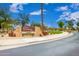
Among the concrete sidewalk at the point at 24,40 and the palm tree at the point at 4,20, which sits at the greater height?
the palm tree at the point at 4,20

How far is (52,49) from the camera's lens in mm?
3174

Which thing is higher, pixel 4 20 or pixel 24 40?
pixel 4 20

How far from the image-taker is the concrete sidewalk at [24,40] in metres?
3.18

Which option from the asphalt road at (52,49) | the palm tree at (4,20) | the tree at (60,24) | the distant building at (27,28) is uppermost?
the palm tree at (4,20)

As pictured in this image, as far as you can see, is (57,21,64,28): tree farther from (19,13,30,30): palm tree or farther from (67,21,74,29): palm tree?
(19,13,30,30): palm tree

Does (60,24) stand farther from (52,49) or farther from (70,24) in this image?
(52,49)

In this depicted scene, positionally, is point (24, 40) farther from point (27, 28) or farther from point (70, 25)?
point (70, 25)

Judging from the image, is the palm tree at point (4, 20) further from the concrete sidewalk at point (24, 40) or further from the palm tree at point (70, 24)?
the palm tree at point (70, 24)

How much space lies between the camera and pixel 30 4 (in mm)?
3174

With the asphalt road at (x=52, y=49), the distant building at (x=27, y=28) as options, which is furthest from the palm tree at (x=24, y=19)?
the asphalt road at (x=52, y=49)

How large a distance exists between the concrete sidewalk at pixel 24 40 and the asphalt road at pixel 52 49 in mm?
48

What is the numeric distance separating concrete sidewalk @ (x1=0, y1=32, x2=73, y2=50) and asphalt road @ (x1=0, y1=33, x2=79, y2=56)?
5 centimetres

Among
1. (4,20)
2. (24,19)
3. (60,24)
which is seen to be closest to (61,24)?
(60,24)

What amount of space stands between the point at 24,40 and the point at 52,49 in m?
0.32
